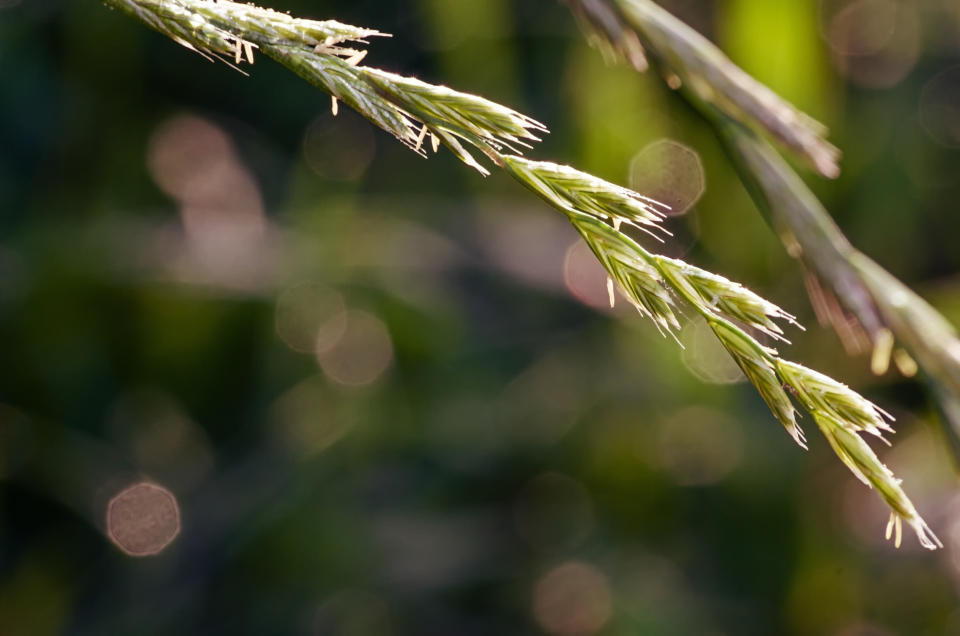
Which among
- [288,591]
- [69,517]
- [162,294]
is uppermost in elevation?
[162,294]

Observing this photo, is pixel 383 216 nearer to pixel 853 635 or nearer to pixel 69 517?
pixel 69 517

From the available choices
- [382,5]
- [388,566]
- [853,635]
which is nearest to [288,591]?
[388,566]

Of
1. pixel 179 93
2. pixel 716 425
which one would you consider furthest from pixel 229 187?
pixel 716 425

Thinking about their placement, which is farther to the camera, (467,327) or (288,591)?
(467,327)

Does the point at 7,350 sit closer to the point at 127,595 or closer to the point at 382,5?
the point at 127,595

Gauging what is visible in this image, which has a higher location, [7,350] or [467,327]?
[467,327]

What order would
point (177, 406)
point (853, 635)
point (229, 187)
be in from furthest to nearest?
point (229, 187) < point (177, 406) < point (853, 635)

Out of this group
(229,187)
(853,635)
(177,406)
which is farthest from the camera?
(229,187)
